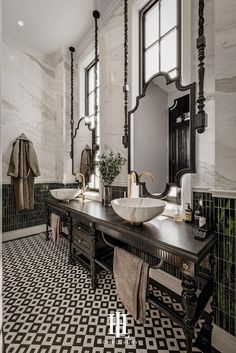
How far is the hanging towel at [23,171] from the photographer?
319 centimetres

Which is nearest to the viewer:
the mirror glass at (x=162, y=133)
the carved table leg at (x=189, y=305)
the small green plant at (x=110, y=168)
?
the carved table leg at (x=189, y=305)

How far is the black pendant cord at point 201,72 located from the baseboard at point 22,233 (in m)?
3.31

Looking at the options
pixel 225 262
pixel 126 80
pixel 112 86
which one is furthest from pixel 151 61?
pixel 225 262

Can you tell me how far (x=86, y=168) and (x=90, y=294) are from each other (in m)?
1.79

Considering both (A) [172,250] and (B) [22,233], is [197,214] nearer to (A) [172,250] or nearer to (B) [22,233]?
(A) [172,250]

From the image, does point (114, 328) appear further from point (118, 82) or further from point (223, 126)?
point (118, 82)

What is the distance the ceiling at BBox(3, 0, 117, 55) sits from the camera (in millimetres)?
2479

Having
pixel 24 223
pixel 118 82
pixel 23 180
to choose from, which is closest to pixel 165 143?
pixel 118 82

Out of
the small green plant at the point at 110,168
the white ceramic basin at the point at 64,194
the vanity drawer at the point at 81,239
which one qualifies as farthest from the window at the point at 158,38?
the vanity drawer at the point at 81,239

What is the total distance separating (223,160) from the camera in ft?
4.00

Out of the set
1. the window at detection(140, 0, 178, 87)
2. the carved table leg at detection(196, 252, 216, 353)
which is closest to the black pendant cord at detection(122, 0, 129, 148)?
the window at detection(140, 0, 178, 87)

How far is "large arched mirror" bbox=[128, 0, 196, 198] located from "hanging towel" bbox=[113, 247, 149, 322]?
0.69 meters

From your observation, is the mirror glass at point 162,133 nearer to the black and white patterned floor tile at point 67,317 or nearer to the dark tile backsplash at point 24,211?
the black and white patterned floor tile at point 67,317

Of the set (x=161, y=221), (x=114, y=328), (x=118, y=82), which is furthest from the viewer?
(x=118, y=82)
